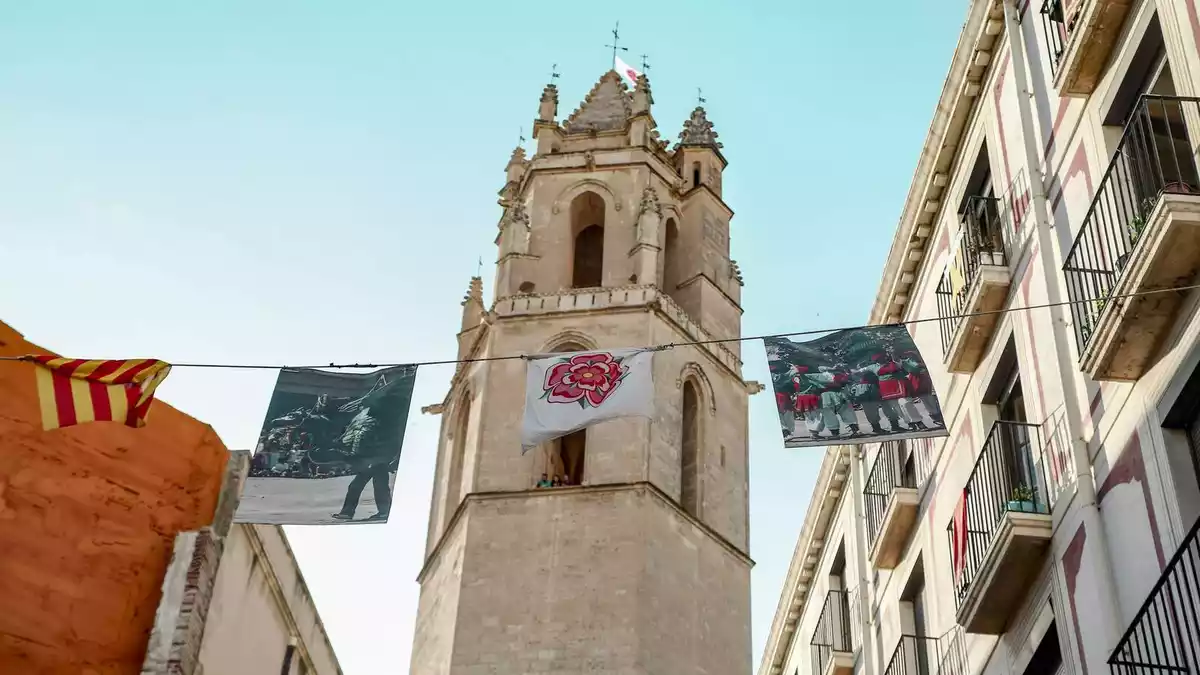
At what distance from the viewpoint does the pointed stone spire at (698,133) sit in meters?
43.6

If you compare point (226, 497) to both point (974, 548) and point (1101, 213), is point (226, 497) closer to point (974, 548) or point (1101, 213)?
point (974, 548)

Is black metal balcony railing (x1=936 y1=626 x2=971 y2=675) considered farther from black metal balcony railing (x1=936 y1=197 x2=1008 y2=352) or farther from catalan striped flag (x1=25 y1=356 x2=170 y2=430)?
catalan striped flag (x1=25 y1=356 x2=170 y2=430)

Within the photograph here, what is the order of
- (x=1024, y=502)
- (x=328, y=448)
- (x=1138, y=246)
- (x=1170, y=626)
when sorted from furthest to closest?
1. (x=328, y=448)
2. (x=1024, y=502)
3. (x=1138, y=246)
4. (x=1170, y=626)

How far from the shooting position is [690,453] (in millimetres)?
35844

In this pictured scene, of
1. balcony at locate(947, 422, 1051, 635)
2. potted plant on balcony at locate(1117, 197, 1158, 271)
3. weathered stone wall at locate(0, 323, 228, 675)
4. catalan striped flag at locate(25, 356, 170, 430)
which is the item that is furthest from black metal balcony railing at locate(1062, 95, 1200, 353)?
weathered stone wall at locate(0, 323, 228, 675)

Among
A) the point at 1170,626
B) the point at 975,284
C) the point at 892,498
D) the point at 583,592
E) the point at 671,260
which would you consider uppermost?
the point at 671,260

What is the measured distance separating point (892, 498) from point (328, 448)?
6543 mm

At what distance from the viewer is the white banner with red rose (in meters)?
18.0

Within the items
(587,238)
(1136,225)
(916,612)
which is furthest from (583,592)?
(1136,225)

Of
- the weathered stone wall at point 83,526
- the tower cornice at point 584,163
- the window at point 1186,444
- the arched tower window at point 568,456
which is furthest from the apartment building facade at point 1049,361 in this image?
the tower cornice at point 584,163

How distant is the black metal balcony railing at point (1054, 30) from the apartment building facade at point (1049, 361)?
27 millimetres

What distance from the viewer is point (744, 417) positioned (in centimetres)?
3794

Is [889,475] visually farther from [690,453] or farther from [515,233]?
[515,233]

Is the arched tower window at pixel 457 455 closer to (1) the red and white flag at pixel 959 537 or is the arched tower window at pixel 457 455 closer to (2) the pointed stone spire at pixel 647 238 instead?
(2) the pointed stone spire at pixel 647 238
